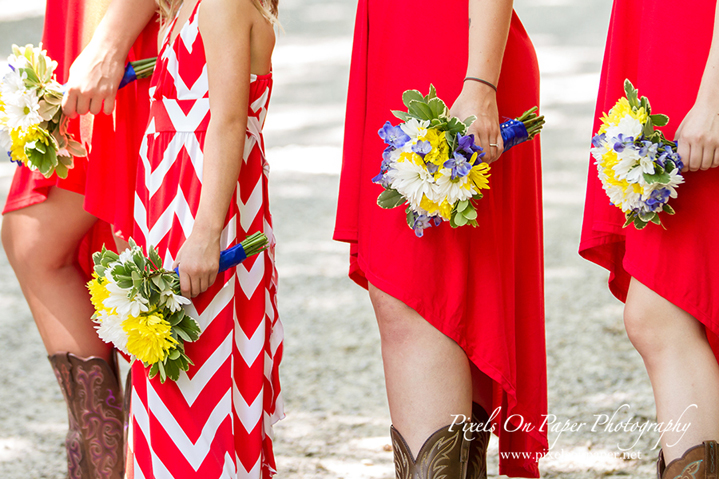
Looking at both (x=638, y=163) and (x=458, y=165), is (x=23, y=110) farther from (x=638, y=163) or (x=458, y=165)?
(x=638, y=163)

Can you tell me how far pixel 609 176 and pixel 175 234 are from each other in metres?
1.04

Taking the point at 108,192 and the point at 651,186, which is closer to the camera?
the point at 651,186

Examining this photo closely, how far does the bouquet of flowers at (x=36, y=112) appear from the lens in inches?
87.5

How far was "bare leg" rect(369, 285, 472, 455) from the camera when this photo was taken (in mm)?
1969

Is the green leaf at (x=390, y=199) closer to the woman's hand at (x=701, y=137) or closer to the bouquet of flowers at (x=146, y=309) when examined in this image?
the bouquet of flowers at (x=146, y=309)

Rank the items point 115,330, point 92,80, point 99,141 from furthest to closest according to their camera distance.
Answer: point 99,141 < point 92,80 < point 115,330

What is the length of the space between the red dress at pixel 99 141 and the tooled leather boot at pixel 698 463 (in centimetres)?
154

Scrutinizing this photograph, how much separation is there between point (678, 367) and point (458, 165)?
667 millimetres

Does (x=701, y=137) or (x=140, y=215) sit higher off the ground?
(x=701, y=137)

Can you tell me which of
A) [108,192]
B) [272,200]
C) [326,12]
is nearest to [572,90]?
[272,200]

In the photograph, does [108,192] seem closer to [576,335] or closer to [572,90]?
[576,335]

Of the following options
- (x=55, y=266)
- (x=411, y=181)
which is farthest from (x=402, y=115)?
(x=55, y=266)

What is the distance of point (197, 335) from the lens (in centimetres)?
198

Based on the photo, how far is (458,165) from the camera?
176cm
